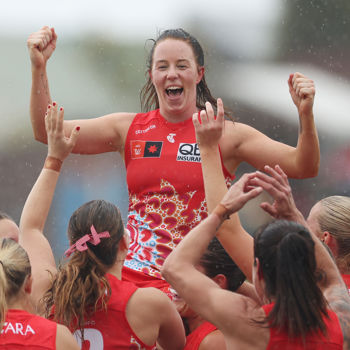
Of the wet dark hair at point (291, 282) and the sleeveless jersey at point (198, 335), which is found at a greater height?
the wet dark hair at point (291, 282)

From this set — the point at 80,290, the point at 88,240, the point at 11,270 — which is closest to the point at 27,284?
the point at 11,270

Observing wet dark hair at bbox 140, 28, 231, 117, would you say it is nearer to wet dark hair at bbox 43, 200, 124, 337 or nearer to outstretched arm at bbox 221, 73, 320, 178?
outstretched arm at bbox 221, 73, 320, 178

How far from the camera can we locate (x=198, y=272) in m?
2.92

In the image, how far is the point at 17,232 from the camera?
4.07m

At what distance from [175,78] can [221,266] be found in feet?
3.65

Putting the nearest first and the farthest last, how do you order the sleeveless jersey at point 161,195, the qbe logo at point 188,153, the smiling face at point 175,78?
the sleeveless jersey at point 161,195
the qbe logo at point 188,153
the smiling face at point 175,78

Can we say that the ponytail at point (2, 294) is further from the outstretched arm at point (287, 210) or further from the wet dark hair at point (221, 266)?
the outstretched arm at point (287, 210)

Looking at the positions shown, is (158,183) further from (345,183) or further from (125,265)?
(345,183)

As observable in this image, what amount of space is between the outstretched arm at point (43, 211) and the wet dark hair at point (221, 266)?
0.73m

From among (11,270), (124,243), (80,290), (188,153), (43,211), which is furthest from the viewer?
(188,153)

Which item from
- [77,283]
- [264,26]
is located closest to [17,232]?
[77,283]

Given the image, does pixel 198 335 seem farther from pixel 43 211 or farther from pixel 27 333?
pixel 43 211

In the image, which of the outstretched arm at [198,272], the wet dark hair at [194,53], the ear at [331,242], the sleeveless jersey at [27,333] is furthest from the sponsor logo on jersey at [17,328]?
the wet dark hair at [194,53]

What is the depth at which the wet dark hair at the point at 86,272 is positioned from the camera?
3160 millimetres
